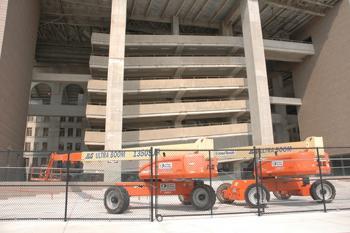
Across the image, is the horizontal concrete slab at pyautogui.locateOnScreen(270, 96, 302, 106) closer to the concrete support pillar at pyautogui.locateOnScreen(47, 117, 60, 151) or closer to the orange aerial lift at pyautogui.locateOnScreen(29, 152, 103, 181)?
the orange aerial lift at pyautogui.locateOnScreen(29, 152, 103, 181)

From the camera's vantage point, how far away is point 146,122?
143 feet

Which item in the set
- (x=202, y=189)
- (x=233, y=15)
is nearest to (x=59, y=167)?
(x=202, y=189)

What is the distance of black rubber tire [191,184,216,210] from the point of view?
14359mm

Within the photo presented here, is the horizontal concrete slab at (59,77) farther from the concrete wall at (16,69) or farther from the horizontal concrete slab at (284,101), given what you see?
the horizontal concrete slab at (284,101)

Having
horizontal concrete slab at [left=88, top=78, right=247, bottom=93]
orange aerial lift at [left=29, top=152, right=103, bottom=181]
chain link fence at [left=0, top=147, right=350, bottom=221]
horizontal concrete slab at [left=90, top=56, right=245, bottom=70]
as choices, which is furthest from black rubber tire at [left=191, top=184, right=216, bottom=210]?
horizontal concrete slab at [left=90, top=56, right=245, bottom=70]

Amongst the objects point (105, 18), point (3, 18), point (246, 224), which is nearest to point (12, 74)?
point (3, 18)

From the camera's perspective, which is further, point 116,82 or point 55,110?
point 55,110

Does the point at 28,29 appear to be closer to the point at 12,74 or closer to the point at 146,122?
the point at 12,74

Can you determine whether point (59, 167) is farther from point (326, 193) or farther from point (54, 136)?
point (54, 136)

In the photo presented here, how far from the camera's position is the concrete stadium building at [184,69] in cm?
3575

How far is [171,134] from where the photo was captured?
3831 cm

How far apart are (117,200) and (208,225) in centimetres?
487

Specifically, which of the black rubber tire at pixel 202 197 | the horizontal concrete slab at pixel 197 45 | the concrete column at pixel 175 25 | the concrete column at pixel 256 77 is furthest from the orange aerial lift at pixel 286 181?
the concrete column at pixel 175 25

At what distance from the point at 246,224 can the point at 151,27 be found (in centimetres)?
4186
